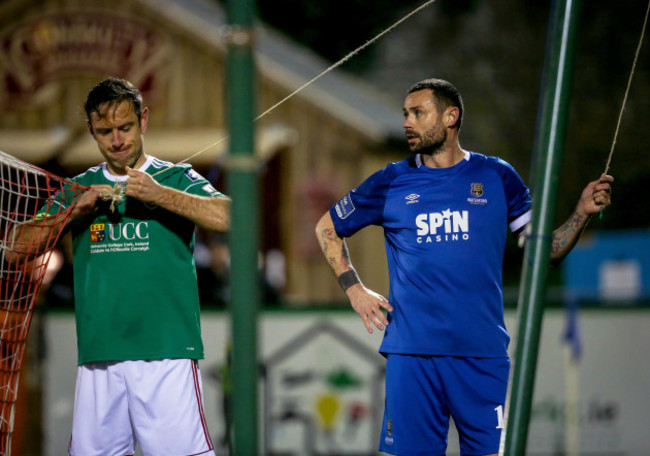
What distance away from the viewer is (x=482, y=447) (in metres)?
4.69

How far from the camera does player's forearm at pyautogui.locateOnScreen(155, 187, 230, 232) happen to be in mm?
4262

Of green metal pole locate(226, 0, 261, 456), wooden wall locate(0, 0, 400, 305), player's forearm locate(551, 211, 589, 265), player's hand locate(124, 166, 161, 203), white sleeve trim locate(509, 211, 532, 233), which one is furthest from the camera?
wooden wall locate(0, 0, 400, 305)

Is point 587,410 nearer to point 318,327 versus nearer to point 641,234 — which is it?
point 318,327

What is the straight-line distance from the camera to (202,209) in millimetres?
4332

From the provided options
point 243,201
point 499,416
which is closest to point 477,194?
point 499,416

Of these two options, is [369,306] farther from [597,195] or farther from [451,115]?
[597,195]

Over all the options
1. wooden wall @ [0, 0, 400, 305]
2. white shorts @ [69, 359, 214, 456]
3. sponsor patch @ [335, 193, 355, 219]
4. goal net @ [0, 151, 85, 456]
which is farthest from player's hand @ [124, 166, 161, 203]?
wooden wall @ [0, 0, 400, 305]

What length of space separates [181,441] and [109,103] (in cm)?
159

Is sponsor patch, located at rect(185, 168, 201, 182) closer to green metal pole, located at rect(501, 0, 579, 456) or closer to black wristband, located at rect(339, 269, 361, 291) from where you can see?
black wristband, located at rect(339, 269, 361, 291)

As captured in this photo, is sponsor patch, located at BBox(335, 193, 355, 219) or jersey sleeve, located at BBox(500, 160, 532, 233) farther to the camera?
sponsor patch, located at BBox(335, 193, 355, 219)

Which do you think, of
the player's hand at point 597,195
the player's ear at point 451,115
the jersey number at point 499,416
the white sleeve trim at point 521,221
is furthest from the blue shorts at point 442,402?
the player's ear at point 451,115

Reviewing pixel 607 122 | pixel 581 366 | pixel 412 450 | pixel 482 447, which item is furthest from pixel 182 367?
pixel 607 122

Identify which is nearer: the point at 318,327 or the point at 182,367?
the point at 182,367

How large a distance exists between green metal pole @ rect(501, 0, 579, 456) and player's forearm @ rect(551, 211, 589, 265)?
66cm
